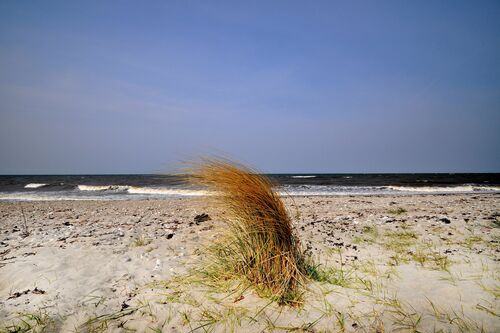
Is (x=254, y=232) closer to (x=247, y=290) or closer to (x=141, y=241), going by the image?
(x=247, y=290)

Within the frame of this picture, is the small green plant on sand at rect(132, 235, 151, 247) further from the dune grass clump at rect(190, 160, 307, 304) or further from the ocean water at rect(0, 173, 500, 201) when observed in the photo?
the dune grass clump at rect(190, 160, 307, 304)

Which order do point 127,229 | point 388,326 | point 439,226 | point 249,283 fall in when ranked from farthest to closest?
1. point 127,229
2. point 439,226
3. point 249,283
4. point 388,326

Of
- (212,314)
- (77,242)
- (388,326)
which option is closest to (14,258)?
(77,242)

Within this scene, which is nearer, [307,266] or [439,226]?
[307,266]

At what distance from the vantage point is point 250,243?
125 inches

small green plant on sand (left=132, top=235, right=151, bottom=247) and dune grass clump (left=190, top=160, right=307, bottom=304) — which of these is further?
small green plant on sand (left=132, top=235, right=151, bottom=247)

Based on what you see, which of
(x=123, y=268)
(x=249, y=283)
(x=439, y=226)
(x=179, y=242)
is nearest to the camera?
(x=249, y=283)

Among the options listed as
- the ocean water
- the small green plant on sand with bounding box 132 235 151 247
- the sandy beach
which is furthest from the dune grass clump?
the small green plant on sand with bounding box 132 235 151 247

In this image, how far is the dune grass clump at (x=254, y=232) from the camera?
2.96 metres

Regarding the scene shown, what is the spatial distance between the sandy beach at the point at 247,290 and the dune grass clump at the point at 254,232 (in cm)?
15

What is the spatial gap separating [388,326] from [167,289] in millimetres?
2081

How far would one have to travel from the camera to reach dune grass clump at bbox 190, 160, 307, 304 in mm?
Result: 2963

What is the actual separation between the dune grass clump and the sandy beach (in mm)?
154

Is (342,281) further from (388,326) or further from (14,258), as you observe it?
(14,258)
